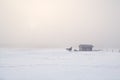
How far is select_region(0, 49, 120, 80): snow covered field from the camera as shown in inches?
114

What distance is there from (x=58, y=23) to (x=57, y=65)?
692 mm

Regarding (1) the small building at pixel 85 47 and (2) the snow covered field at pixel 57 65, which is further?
(1) the small building at pixel 85 47

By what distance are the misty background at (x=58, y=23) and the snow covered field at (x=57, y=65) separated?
19cm

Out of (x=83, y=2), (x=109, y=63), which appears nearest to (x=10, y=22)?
(x=83, y=2)

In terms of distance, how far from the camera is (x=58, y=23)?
3.36 metres

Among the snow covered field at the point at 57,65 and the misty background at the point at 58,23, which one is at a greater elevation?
the misty background at the point at 58,23

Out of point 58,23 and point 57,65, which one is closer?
point 57,65

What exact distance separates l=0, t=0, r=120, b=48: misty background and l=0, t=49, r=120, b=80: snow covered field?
190 mm

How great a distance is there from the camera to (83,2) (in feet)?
10.8

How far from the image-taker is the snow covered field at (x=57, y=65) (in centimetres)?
290

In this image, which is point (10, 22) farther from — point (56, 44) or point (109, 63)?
point (109, 63)

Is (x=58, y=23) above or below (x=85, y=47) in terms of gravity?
above

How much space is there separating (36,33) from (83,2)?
0.85 meters

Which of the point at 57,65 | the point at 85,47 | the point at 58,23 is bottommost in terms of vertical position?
the point at 57,65
